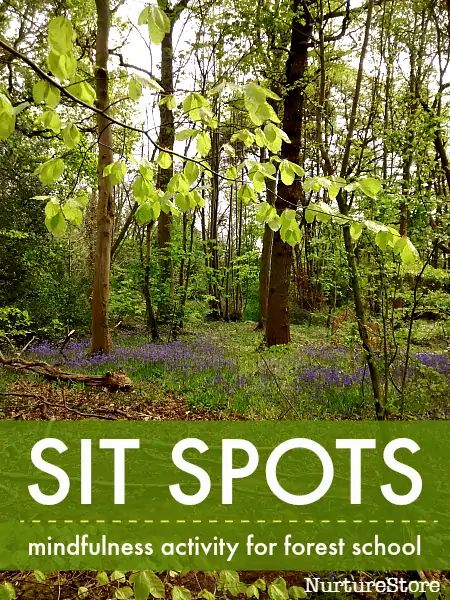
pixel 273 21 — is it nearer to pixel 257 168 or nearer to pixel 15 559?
pixel 257 168

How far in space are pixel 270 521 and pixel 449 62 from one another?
429 inches

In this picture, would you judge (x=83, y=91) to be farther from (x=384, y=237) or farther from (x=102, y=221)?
(x=102, y=221)

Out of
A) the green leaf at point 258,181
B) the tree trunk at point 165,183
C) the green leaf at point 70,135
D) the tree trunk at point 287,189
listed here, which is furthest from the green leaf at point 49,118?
the tree trunk at point 165,183

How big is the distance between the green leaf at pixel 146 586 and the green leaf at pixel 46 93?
144 cm

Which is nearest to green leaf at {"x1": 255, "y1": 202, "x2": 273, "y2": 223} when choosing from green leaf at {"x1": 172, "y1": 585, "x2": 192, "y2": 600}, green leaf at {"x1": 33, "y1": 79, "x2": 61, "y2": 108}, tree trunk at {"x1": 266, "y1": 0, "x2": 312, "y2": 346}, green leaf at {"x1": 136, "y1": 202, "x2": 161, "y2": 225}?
green leaf at {"x1": 136, "y1": 202, "x2": 161, "y2": 225}

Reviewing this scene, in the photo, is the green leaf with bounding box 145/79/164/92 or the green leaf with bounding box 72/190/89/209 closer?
the green leaf with bounding box 145/79/164/92

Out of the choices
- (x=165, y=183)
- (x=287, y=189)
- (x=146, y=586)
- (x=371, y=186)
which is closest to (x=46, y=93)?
(x=371, y=186)

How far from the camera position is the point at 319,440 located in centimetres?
475

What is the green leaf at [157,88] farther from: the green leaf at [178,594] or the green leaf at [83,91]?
the green leaf at [178,594]

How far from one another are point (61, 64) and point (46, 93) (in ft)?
0.42

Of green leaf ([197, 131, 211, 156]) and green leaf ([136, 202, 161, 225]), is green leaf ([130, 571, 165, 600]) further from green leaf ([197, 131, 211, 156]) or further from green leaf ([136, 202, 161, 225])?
green leaf ([197, 131, 211, 156])

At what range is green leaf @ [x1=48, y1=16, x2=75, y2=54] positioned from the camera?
107cm

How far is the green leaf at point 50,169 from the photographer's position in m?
1.55

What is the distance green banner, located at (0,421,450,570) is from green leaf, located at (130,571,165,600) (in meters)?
0.27
